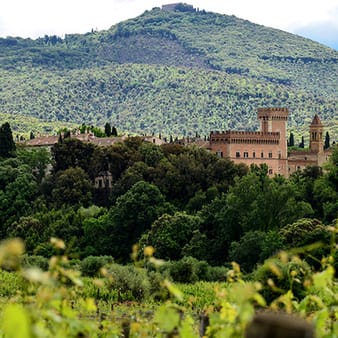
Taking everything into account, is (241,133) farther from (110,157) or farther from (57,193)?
(57,193)

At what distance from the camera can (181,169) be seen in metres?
65.9

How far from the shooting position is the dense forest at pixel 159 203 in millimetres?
55375

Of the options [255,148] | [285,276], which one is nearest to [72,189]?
[255,148]

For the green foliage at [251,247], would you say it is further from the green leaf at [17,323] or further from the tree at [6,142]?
the green leaf at [17,323]

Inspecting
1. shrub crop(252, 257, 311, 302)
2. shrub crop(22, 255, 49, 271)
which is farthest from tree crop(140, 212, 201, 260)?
shrub crop(252, 257, 311, 302)

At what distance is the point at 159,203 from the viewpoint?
62281 millimetres

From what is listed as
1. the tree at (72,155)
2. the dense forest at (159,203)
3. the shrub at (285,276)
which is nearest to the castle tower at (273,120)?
the dense forest at (159,203)

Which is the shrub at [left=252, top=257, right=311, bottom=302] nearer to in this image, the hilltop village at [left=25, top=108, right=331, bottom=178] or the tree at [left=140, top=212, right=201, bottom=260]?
the tree at [left=140, top=212, right=201, bottom=260]

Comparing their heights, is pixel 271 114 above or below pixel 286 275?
above

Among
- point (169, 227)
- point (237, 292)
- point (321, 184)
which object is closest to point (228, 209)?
point (169, 227)

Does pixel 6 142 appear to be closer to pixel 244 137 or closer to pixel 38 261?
pixel 244 137

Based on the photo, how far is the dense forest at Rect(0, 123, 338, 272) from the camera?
55375 mm

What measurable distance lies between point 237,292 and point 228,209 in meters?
51.5

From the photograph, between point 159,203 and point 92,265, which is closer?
point 92,265
